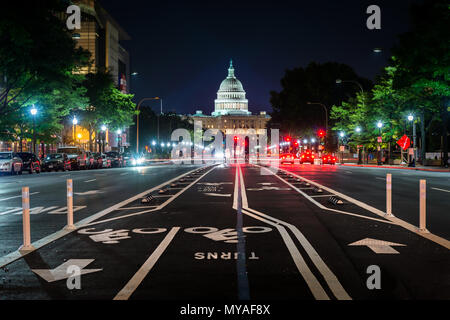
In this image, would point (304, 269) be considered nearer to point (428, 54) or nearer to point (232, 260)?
point (232, 260)

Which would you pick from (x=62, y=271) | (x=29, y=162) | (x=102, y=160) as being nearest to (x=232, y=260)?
(x=62, y=271)

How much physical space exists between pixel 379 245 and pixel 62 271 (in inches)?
218

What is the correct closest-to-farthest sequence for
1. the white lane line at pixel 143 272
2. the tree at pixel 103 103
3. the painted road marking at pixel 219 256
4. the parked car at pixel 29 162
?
the white lane line at pixel 143 272 → the painted road marking at pixel 219 256 → the parked car at pixel 29 162 → the tree at pixel 103 103

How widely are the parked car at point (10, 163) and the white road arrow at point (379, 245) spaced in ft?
116

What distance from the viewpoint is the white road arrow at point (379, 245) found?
9.05 meters

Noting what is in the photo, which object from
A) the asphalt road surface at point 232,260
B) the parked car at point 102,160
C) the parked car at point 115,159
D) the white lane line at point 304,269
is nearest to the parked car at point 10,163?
the parked car at point 102,160

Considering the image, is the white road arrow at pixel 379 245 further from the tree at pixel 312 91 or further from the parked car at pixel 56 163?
the tree at pixel 312 91

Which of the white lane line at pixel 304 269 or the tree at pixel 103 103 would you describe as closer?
the white lane line at pixel 304 269

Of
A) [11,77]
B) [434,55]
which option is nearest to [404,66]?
[434,55]

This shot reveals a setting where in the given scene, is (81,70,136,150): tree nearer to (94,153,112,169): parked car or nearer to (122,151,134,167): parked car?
(122,151,134,167): parked car

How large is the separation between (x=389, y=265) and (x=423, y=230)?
11.4 feet

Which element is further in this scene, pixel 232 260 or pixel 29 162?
pixel 29 162

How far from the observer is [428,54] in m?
39.1

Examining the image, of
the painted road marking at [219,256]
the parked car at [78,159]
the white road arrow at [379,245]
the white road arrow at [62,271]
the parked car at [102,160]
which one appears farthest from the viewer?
the parked car at [102,160]
